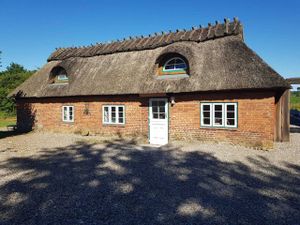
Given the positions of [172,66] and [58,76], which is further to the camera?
[58,76]

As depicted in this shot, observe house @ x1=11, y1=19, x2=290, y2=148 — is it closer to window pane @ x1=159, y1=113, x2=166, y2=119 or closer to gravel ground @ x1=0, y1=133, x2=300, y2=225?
window pane @ x1=159, y1=113, x2=166, y2=119

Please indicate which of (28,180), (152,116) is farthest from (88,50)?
(28,180)

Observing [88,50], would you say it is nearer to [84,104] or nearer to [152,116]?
[84,104]

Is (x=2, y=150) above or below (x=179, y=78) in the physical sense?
below

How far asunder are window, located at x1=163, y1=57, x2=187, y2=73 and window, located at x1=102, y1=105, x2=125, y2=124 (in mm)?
3529

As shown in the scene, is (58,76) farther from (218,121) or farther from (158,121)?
(218,121)

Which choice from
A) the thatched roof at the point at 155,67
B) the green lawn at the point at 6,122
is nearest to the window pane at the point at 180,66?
the thatched roof at the point at 155,67

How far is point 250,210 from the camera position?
16.6 feet

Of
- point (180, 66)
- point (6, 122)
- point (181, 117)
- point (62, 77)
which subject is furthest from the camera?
point (6, 122)

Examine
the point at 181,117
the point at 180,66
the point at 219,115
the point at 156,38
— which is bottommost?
the point at 181,117

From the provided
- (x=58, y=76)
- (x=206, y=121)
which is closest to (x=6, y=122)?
(x=58, y=76)

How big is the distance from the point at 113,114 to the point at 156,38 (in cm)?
582

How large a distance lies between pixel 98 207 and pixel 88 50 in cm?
1569

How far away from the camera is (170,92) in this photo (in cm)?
1262
